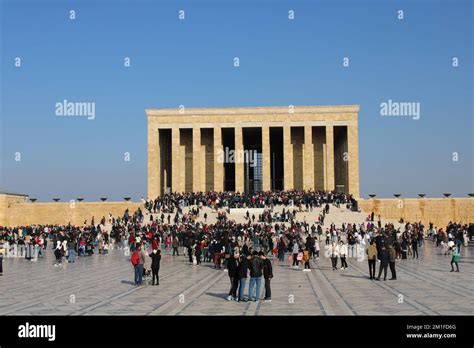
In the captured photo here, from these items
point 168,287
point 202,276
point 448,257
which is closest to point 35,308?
point 168,287

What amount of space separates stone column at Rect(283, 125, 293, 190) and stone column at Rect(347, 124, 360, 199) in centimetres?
576

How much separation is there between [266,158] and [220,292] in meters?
41.9

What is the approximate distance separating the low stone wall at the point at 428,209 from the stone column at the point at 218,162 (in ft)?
45.7

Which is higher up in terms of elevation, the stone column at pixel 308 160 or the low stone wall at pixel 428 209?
the stone column at pixel 308 160

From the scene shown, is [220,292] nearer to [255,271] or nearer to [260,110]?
[255,271]

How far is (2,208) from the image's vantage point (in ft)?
184

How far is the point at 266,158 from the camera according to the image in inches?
2275

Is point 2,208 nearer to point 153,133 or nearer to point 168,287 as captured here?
point 153,133

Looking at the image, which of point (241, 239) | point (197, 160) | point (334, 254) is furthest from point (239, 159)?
point (334, 254)

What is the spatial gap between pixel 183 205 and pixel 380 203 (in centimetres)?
1896

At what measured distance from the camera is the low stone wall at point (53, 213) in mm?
56475

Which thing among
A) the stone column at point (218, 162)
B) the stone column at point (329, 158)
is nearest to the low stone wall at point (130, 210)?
the stone column at point (329, 158)

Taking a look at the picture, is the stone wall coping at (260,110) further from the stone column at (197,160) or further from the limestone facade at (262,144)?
the stone column at (197,160)
